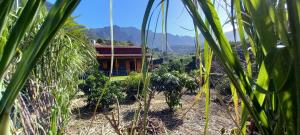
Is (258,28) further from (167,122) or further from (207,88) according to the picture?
(167,122)

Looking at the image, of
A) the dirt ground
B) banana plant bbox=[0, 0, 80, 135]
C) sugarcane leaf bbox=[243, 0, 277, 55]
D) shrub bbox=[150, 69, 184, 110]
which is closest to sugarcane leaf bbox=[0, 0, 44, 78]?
banana plant bbox=[0, 0, 80, 135]

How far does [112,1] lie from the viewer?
1.30 feet

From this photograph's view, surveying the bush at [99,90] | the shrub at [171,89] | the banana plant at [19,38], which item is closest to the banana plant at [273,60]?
the banana plant at [19,38]

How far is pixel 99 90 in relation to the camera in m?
6.22

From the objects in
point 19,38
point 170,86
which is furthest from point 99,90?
point 19,38

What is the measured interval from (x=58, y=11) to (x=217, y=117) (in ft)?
17.0

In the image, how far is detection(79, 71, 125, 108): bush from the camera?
6.09 metres

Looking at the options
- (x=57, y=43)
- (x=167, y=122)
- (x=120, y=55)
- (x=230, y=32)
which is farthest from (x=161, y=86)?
(x=120, y=55)

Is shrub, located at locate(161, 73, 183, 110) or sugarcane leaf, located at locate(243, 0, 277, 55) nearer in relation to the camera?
sugarcane leaf, located at locate(243, 0, 277, 55)

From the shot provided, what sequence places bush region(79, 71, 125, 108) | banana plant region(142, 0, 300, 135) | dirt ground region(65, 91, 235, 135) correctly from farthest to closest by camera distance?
bush region(79, 71, 125, 108), dirt ground region(65, 91, 235, 135), banana plant region(142, 0, 300, 135)

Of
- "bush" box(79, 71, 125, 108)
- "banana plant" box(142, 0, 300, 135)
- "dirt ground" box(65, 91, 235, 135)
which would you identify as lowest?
"dirt ground" box(65, 91, 235, 135)

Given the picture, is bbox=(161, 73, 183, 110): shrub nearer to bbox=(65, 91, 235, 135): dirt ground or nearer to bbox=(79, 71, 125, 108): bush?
bbox=(65, 91, 235, 135): dirt ground

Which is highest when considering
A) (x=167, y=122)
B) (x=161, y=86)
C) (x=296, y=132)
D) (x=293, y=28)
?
(x=293, y=28)

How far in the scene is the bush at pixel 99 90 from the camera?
240 inches
